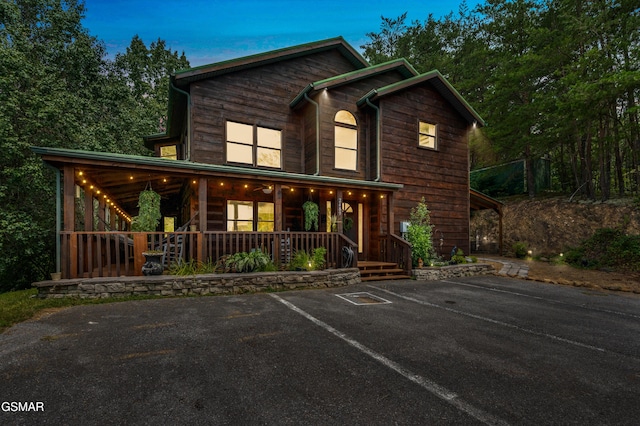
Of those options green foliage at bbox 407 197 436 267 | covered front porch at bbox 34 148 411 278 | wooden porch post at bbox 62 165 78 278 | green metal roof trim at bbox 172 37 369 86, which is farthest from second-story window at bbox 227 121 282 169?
green foliage at bbox 407 197 436 267

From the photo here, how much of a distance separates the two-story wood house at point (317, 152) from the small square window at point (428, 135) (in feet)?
0.15

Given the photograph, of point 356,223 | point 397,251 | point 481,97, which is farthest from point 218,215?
point 481,97

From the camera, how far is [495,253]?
1791 centimetres

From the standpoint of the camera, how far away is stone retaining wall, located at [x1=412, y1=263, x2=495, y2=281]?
9375mm

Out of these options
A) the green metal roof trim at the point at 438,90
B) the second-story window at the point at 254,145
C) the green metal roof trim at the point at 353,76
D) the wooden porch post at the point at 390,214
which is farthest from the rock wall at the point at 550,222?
the second-story window at the point at 254,145

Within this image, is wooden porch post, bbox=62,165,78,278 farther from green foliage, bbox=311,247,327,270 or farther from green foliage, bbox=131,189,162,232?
green foliage, bbox=311,247,327,270

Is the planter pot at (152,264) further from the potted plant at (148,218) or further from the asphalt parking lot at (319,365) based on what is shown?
the asphalt parking lot at (319,365)

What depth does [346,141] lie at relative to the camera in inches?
449

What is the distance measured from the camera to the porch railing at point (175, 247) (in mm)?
6309

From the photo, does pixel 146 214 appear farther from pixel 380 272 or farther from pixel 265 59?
pixel 265 59

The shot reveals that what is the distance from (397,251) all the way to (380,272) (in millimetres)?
1224

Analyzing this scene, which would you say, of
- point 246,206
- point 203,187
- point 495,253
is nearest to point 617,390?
point 203,187

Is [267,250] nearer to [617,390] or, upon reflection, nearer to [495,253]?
[617,390]

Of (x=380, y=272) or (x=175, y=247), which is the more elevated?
(x=175, y=247)
